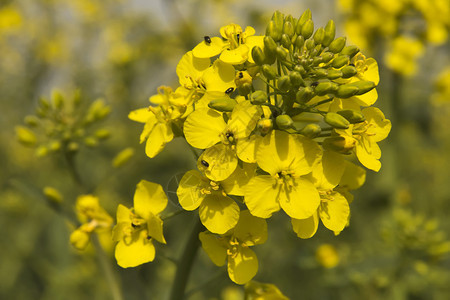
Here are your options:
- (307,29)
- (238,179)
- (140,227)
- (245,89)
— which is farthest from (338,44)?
(140,227)

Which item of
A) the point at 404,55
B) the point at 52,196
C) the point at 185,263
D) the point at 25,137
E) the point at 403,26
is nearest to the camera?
the point at 185,263

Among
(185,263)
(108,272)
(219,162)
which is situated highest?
(219,162)

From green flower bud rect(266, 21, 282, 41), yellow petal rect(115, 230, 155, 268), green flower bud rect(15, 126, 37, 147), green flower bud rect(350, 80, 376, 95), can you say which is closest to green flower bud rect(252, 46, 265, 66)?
green flower bud rect(266, 21, 282, 41)

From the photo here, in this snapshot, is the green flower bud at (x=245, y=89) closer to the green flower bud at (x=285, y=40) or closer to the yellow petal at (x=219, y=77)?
the yellow petal at (x=219, y=77)

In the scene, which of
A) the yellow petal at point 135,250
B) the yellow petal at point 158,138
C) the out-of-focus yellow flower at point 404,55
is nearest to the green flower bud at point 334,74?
the yellow petal at point 158,138

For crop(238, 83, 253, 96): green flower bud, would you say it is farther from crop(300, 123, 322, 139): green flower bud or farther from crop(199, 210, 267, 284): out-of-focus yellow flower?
crop(199, 210, 267, 284): out-of-focus yellow flower

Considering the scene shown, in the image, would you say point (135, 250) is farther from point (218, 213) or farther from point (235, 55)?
point (235, 55)

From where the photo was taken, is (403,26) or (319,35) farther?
(403,26)

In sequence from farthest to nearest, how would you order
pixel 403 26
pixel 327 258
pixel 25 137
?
1. pixel 403 26
2. pixel 327 258
3. pixel 25 137
